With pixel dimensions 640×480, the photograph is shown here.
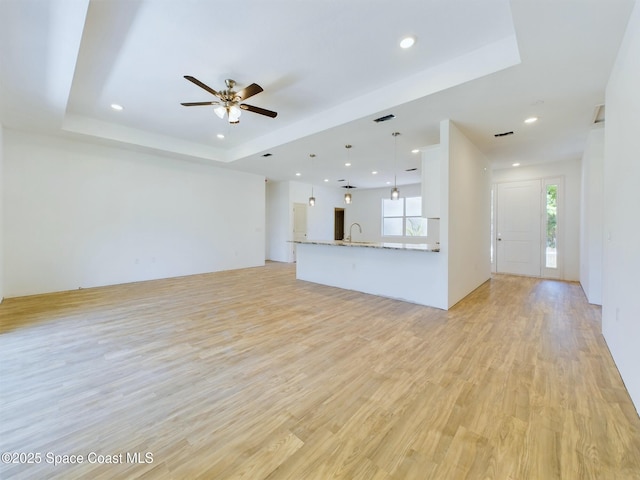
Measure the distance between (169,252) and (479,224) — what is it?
7.01m

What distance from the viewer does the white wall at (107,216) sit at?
4711mm

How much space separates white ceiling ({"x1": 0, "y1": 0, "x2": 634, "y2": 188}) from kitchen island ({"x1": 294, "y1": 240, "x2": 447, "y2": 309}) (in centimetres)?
201

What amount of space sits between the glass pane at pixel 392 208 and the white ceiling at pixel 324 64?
5144 mm

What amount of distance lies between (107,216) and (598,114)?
867 centimetres

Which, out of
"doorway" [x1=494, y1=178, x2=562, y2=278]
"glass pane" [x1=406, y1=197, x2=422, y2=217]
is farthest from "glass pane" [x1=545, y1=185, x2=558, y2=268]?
"glass pane" [x1=406, y1=197, x2=422, y2=217]

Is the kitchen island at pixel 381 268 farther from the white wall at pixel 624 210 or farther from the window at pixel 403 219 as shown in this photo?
the window at pixel 403 219

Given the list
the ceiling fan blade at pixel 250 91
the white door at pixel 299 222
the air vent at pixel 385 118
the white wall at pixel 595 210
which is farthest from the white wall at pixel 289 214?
the white wall at pixel 595 210

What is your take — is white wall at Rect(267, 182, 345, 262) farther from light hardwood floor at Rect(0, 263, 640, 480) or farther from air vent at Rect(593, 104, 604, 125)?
air vent at Rect(593, 104, 604, 125)

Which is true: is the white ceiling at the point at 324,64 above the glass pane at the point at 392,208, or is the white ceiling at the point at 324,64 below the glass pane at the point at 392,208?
above

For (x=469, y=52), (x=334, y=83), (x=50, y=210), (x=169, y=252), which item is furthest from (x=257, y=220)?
(x=469, y=52)

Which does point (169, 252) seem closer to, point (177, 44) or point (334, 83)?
point (177, 44)

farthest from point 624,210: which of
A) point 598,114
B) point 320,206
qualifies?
point 320,206

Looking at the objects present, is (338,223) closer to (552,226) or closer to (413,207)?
(413,207)

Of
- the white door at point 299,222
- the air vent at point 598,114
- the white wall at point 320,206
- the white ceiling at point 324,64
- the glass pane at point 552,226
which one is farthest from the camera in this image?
the white wall at point 320,206
